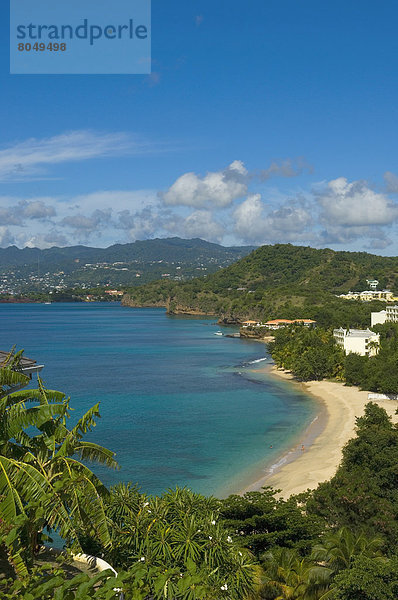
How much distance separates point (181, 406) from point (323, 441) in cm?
1527

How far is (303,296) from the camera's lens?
139250 mm

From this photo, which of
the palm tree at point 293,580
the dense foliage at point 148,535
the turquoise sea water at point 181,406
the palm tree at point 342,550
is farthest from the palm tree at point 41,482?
the turquoise sea water at point 181,406

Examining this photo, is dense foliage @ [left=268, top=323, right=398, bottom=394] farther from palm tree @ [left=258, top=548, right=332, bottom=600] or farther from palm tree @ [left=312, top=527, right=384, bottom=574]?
palm tree @ [left=258, top=548, right=332, bottom=600]

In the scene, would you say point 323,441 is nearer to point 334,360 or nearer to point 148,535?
point 334,360

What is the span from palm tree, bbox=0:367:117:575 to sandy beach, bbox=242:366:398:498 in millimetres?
17687

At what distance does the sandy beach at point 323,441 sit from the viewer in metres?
28.6

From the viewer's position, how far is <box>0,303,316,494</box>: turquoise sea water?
1235 inches

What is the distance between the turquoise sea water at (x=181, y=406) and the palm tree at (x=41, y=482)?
59.2ft

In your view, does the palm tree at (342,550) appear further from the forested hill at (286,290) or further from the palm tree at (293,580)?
the forested hill at (286,290)

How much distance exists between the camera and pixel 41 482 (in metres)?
9.30

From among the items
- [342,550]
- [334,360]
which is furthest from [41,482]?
[334,360]

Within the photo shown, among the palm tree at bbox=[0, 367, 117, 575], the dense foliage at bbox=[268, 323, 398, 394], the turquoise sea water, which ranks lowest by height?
the turquoise sea water

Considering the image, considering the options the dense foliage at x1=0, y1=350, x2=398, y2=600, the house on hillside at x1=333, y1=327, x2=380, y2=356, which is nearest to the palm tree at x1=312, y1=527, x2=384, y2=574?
the dense foliage at x1=0, y1=350, x2=398, y2=600

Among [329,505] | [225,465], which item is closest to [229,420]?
[225,465]
